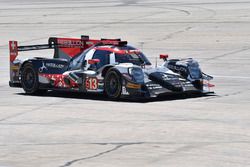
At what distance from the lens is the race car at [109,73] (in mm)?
22516

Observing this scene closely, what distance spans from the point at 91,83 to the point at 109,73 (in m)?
0.72

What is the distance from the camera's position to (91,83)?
23.4 m

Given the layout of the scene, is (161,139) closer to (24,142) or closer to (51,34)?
(24,142)

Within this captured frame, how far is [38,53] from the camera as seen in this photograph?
3781cm

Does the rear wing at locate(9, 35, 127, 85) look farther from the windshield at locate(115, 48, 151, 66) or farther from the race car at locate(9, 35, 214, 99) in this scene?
the windshield at locate(115, 48, 151, 66)

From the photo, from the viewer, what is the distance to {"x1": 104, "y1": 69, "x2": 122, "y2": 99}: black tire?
74.2 ft

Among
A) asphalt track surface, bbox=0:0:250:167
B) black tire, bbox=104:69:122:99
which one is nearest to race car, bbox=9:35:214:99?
black tire, bbox=104:69:122:99

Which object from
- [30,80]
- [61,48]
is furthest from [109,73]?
[61,48]

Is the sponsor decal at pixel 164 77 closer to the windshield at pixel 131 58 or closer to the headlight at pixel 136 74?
the headlight at pixel 136 74

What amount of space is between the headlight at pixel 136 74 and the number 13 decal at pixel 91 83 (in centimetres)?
120

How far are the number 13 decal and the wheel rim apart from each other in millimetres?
2046

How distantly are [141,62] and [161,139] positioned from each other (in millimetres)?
7050

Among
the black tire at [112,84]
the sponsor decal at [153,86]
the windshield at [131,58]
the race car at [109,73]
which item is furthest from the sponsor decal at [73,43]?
the sponsor decal at [153,86]

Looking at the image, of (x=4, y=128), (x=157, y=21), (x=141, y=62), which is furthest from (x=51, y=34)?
(x=4, y=128)
